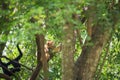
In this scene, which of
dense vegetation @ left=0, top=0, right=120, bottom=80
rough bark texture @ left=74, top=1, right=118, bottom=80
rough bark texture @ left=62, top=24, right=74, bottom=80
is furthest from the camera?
rough bark texture @ left=74, top=1, right=118, bottom=80

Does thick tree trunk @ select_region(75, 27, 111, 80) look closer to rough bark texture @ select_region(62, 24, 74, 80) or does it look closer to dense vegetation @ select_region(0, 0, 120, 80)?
dense vegetation @ select_region(0, 0, 120, 80)

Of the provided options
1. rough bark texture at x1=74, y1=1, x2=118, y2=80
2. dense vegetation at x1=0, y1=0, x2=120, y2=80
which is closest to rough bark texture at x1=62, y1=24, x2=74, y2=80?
dense vegetation at x1=0, y1=0, x2=120, y2=80

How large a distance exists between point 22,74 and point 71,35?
2.93 m

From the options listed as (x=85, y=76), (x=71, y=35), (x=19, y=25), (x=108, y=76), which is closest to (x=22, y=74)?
(x=108, y=76)

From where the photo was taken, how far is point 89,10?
3426 mm

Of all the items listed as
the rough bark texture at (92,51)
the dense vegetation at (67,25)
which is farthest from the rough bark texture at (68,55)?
the rough bark texture at (92,51)

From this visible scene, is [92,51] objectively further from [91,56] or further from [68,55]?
[68,55]

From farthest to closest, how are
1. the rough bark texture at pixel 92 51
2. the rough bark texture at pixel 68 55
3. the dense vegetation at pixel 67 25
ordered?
the rough bark texture at pixel 92 51, the rough bark texture at pixel 68 55, the dense vegetation at pixel 67 25

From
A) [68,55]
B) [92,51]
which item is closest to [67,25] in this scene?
[68,55]

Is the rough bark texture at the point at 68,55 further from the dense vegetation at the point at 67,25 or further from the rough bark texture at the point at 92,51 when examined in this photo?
the rough bark texture at the point at 92,51

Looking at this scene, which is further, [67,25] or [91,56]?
[91,56]

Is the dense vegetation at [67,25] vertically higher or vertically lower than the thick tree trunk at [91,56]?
higher

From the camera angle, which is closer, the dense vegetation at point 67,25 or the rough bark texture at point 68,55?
the dense vegetation at point 67,25

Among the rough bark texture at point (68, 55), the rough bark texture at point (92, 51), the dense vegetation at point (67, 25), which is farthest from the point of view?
the rough bark texture at point (92, 51)
